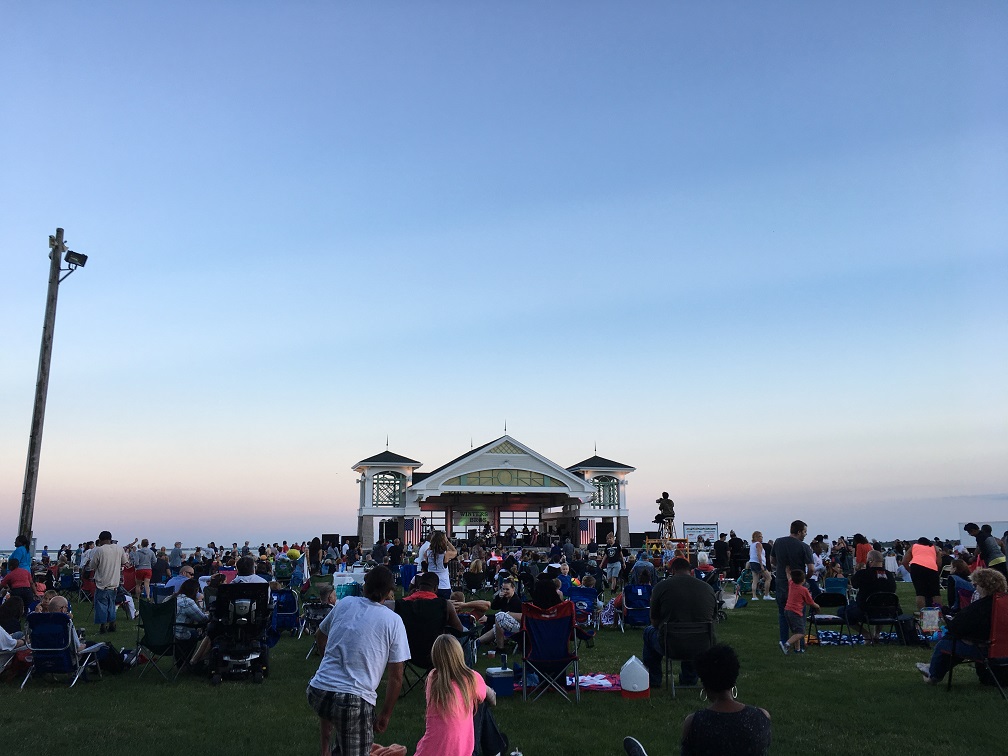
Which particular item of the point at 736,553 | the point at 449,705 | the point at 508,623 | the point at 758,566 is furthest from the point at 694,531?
the point at 449,705

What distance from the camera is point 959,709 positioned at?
26.1 ft

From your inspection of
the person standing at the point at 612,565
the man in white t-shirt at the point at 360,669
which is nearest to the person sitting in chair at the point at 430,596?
the man in white t-shirt at the point at 360,669

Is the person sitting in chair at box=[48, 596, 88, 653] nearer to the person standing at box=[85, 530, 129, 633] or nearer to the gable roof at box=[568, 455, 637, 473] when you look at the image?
the person standing at box=[85, 530, 129, 633]

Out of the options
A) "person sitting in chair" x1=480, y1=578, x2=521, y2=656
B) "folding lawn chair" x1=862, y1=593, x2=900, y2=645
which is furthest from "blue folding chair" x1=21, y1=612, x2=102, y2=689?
"folding lawn chair" x1=862, y1=593, x2=900, y2=645

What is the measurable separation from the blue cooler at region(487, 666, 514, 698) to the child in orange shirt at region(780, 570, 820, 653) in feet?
15.2

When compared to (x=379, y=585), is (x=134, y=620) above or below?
below

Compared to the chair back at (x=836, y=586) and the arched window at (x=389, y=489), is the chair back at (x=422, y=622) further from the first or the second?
the arched window at (x=389, y=489)

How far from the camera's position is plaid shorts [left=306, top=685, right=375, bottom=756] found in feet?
15.7

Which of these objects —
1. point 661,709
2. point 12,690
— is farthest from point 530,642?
point 12,690

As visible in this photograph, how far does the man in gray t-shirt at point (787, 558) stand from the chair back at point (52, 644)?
9124mm

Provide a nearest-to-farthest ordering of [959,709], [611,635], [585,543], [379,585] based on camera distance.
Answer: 1. [379,585]
2. [959,709]
3. [611,635]
4. [585,543]

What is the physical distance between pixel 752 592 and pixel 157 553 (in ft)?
57.1

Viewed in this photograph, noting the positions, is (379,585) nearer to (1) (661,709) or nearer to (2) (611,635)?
(1) (661,709)

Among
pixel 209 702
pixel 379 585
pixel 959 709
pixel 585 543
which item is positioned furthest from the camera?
pixel 585 543
